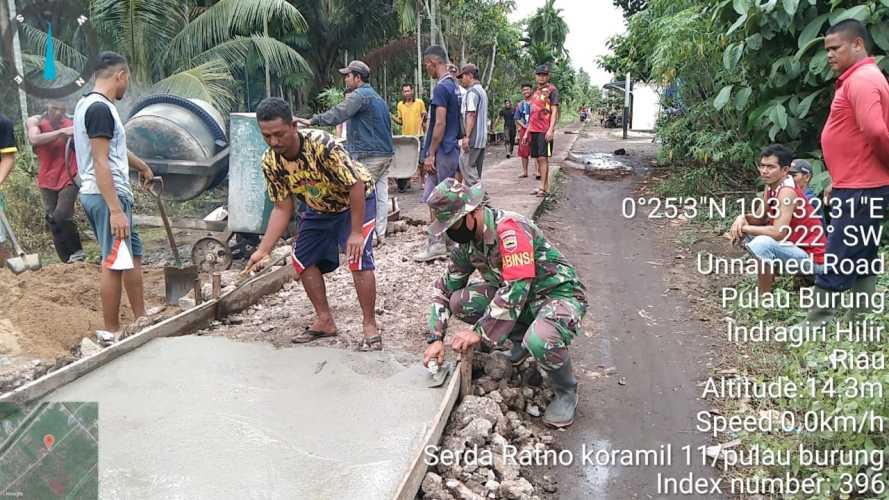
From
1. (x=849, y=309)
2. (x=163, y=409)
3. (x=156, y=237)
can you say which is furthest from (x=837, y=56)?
(x=156, y=237)

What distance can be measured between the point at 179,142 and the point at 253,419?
4.57 metres

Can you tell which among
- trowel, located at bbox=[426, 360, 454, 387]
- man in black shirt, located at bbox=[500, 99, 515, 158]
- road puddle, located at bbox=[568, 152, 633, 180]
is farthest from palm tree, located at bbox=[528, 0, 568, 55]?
trowel, located at bbox=[426, 360, 454, 387]

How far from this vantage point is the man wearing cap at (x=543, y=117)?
29.6 feet

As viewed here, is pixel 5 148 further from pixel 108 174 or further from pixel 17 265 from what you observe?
pixel 108 174

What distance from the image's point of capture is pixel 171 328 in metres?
4.10

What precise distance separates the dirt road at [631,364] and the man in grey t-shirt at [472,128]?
4.18 feet

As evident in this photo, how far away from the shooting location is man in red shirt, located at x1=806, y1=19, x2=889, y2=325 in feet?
12.1

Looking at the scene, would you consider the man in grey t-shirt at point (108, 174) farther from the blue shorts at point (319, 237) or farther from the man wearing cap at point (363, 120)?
the man wearing cap at point (363, 120)

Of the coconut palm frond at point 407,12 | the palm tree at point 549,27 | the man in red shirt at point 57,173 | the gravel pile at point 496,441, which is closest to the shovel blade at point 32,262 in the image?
the man in red shirt at point 57,173

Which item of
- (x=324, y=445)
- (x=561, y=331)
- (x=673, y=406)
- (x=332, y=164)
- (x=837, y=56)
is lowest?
(x=673, y=406)

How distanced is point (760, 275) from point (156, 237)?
6.80 metres

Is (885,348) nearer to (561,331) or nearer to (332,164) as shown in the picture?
(561,331)

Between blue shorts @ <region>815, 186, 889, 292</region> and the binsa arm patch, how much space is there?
194 cm

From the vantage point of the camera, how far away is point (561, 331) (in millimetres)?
3326
